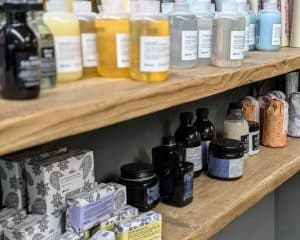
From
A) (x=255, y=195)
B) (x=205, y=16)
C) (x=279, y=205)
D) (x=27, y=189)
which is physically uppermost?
(x=205, y=16)

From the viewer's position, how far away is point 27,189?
71 centimetres

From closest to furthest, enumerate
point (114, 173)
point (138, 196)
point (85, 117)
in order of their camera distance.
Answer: point (85, 117) < point (138, 196) < point (114, 173)

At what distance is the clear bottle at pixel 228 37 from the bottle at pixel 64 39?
13.0 inches

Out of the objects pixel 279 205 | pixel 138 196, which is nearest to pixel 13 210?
pixel 138 196

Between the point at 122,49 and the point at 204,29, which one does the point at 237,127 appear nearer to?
the point at 204,29

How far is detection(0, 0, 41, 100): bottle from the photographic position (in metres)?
0.50

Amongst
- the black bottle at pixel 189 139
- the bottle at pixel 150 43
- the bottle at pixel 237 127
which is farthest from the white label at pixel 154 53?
the bottle at pixel 237 127

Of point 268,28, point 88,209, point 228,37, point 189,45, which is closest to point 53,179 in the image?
point 88,209

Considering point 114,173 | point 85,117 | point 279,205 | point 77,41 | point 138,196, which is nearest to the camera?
point 85,117

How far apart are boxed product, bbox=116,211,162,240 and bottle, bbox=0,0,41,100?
298 mm

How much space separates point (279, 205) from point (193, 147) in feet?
2.59

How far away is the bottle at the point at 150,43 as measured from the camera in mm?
648

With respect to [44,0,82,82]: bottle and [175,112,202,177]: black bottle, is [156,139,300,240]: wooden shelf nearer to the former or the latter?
[175,112,202,177]: black bottle

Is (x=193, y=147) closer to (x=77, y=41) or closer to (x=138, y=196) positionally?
(x=138, y=196)
